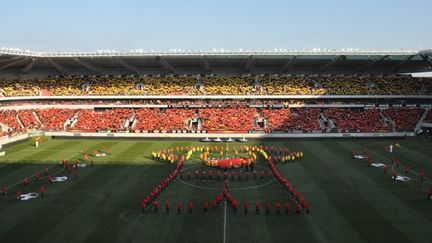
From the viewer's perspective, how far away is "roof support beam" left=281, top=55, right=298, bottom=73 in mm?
65031

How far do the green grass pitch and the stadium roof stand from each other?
79.3 ft

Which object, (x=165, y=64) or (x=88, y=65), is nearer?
(x=165, y=64)

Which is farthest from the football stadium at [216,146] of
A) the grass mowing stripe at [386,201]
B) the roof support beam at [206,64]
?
the roof support beam at [206,64]

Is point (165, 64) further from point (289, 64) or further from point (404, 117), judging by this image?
point (404, 117)

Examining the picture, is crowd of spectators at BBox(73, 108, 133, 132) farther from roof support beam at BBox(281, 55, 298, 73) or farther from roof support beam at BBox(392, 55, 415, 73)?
roof support beam at BBox(392, 55, 415, 73)

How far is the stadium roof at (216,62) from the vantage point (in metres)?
62.0

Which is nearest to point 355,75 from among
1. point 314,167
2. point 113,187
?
point 314,167

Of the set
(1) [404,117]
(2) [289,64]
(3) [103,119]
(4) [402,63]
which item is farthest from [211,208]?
(4) [402,63]

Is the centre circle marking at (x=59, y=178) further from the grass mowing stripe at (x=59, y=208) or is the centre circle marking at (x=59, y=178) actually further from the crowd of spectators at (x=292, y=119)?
the crowd of spectators at (x=292, y=119)

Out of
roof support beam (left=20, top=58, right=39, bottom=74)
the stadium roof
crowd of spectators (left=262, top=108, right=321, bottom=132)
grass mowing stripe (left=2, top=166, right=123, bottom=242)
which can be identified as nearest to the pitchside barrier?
crowd of spectators (left=262, top=108, right=321, bottom=132)

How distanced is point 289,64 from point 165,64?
2219 cm

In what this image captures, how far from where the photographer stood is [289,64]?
6831 centimetres

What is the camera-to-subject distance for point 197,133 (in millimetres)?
59000

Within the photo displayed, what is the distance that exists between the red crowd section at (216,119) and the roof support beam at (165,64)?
825 cm
